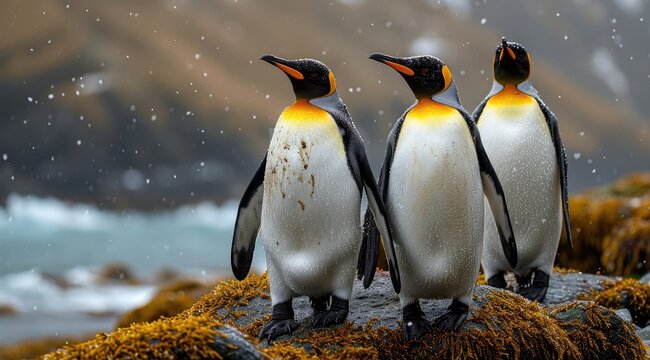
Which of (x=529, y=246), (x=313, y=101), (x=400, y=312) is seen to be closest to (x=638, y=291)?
(x=529, y=246)

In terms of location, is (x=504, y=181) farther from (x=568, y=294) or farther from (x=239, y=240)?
(x=239, y=240)

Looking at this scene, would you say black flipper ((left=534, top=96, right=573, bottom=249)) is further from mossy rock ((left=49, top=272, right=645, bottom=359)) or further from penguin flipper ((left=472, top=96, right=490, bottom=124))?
mossy rock ((left=49, top=272, right=645, bottom=359))

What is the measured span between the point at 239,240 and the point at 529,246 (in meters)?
1.86

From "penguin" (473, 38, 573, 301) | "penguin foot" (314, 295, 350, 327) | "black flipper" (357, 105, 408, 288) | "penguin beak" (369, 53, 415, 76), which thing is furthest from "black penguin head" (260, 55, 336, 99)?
"penguin" (473, 38, 573, 301)

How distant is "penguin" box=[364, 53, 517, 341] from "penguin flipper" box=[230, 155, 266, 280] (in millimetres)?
554

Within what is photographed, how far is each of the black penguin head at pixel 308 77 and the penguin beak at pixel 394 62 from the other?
0.21m

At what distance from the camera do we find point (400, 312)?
10.9 ft

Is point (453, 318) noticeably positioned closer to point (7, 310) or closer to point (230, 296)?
point (230, 296)

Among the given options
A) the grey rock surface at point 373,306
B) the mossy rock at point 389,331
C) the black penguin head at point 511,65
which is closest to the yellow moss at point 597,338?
the mossy rock at point 389,331

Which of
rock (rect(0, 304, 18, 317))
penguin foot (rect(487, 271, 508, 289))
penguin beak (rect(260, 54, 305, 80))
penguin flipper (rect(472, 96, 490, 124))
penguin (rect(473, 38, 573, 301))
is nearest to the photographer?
penguin beak (rect(260, 54, 305, 80))

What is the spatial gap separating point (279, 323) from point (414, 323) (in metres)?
0.57

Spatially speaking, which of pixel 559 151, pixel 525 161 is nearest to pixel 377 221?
pixel 525 161

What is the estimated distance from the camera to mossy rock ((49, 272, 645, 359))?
7.53 feet

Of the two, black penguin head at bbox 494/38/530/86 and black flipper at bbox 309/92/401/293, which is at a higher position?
black penguin head at bbox 494/38/530/86
